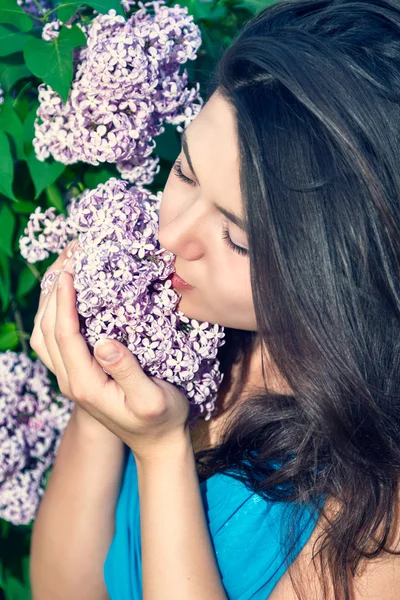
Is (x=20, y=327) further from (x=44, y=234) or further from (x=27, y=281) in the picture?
(x=44, y=234)

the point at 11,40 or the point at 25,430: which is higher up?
the point at 11,40

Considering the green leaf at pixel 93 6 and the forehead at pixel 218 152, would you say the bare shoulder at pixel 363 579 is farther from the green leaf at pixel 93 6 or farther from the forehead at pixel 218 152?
the green leaf at pixel 93 6

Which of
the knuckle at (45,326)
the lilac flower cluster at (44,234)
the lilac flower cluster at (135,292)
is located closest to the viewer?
the lilac flower cluster at (135,292)

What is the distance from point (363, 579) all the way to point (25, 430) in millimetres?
1060

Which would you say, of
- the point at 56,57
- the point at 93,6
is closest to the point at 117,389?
the point at 56,57

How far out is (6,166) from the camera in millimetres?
1768

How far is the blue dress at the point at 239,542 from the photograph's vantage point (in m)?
1.78

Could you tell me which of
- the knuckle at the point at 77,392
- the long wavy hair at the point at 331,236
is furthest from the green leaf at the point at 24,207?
the long wavy hair at the point at 331,236

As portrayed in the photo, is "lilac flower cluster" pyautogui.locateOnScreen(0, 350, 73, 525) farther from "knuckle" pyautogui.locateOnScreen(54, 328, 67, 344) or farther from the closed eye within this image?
the closed eye

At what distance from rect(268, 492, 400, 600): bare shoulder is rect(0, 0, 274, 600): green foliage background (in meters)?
1.03

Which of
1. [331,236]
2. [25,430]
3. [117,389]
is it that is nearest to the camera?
[331,236]

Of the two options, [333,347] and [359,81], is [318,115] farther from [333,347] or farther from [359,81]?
[333,347]

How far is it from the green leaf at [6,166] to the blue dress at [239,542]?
0.93 meters

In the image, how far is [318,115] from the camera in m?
1.43
